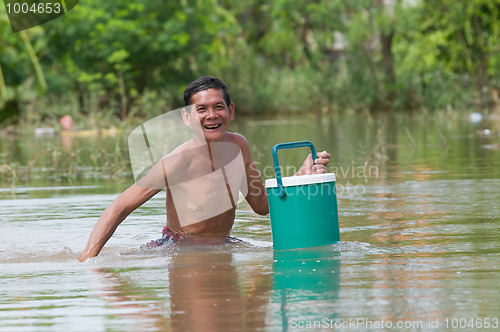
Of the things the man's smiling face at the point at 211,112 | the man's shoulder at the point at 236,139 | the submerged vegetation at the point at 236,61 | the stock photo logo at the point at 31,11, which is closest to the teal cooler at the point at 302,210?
the man's smiling face at the point at 211,112

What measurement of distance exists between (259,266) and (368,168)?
5607 millimetres

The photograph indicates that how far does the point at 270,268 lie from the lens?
16.8 ft

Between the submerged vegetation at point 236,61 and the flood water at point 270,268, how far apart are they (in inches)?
517

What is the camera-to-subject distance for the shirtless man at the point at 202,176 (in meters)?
5.81

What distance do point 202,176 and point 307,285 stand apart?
1.77 metres

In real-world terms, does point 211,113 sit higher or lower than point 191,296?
higher

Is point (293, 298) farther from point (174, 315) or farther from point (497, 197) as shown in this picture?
point (497, 197)

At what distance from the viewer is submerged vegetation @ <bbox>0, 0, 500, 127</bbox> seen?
80.2 ft

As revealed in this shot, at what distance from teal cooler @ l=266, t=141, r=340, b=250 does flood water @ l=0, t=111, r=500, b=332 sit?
0.08 metres

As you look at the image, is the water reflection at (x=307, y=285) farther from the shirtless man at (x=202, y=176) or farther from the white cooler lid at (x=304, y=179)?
the shirtless man at (x=202, y=176)
